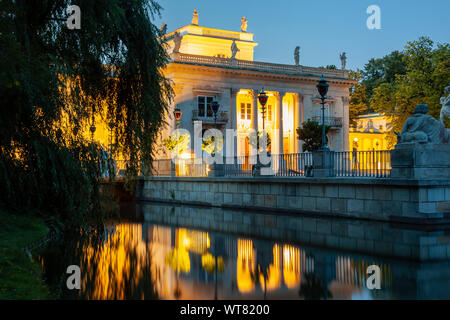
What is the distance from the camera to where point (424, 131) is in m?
18.0

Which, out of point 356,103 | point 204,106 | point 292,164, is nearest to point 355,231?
point 292,164

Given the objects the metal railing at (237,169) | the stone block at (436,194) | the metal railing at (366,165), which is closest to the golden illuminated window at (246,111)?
the metal railing at (237,169)

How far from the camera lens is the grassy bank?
7246 mm

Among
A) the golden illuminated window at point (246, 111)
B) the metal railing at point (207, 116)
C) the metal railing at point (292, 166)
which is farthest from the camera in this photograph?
the golden illuminated window at point (246, 111)

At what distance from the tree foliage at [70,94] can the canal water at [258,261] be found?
1.58 metres

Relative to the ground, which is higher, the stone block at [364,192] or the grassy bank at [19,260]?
the stone block at [364,192]

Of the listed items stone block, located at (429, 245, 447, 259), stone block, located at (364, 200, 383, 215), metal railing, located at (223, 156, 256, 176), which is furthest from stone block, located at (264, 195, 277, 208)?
stone block, located at (429, 245, 447, 259)

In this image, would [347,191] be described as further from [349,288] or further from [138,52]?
[349,288]

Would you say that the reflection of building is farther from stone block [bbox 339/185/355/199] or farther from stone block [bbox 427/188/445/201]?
stone block [bbox 427/188/445/201]

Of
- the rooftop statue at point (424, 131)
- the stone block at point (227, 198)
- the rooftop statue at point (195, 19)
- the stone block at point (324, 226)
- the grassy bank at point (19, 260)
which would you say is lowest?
the stone block at point (324, 226)

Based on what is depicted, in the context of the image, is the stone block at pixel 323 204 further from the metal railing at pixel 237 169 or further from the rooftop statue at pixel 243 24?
the rooftop statue at pixel 243 24

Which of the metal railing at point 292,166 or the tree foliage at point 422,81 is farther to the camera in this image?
the tree foliage at point 422,81

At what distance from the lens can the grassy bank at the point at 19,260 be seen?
7.25 metres

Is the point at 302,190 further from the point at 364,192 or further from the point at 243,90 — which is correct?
the point at 243,90
